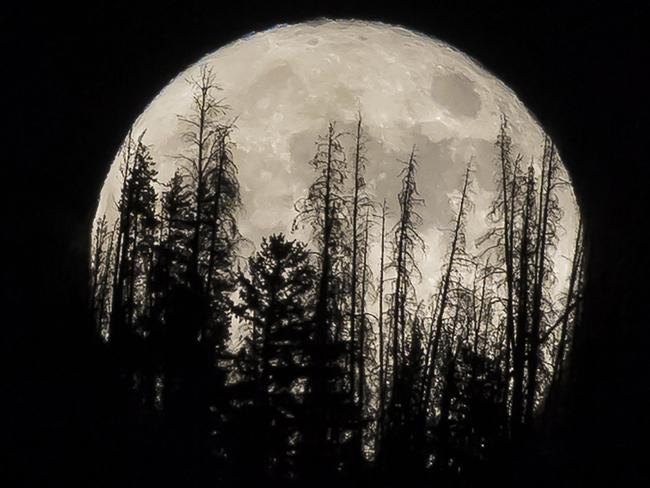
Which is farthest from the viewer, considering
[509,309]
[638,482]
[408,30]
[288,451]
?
[408,30]

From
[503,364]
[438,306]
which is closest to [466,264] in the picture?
[438,306]

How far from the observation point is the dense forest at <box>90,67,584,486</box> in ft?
34.9

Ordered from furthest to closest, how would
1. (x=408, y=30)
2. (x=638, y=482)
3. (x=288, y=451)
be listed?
(x=408, y=30) < (x=288, y=451) < (x=638, y=482)

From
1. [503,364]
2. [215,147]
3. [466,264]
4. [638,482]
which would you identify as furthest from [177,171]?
[638,482]

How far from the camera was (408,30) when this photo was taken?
41.6 ft

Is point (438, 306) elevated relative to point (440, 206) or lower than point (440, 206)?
lower

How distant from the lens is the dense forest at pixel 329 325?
10625 millimetres

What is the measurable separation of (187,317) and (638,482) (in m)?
5.96

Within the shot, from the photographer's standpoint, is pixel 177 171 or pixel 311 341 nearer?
pixel 311 341

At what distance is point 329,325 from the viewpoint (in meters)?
11.5

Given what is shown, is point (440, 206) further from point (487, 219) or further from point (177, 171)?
point (177, 171)

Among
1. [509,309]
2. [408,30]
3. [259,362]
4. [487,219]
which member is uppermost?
[408,30]

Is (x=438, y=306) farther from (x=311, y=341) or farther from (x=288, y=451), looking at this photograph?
(x=288, y=451)

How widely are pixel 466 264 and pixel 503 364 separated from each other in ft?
4.79
